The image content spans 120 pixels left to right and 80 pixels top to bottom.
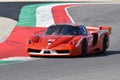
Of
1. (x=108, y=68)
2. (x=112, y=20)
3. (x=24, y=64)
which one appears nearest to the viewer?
(x=108, y=68)

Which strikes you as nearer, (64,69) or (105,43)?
(64,69)

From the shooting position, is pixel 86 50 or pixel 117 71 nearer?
pixel 117 71

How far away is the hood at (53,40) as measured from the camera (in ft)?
50.0

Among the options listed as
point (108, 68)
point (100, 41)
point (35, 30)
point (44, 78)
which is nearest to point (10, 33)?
point (35, 30)

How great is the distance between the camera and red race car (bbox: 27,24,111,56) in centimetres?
1520

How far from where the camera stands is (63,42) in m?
15.4

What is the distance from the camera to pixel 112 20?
97.3 feet

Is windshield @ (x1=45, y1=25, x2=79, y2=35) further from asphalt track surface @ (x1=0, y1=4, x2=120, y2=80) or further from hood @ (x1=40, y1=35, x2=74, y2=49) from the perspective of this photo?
asphalt track surface @ (x1=0, y1=4, x2=120, y2=80)

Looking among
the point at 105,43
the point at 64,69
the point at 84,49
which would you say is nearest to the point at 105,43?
the point at 105,43

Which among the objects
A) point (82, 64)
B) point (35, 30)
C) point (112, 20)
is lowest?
point (112, 20)

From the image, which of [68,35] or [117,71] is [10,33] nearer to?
[68,35]

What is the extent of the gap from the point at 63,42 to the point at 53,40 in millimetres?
318

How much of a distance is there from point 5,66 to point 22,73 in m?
1.58

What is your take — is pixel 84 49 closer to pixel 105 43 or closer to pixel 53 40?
pixel 53 40
